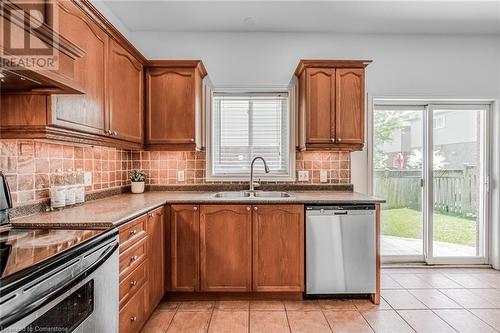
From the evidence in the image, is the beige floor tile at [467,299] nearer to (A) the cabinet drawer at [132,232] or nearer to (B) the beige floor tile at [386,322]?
(B) the beige floor tile at [386,322]

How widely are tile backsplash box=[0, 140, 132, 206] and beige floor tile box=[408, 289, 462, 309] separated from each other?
10.2 ft

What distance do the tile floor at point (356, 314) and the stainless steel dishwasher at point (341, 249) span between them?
18 cm

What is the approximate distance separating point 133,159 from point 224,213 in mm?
1388

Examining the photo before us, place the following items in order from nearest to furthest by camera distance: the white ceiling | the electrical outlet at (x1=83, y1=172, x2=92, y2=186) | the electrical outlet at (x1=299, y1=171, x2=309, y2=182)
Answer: the electrical outlet at (x1=83, y1=172, x2=92, y2=186) < the white ceiling < the electrical outlet at (x1=299, y1=171, x2=309, y2=182)

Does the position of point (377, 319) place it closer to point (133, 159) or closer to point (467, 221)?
Result: point (467, 221)

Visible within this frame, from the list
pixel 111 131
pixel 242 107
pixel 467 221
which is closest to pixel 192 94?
pixel 242 107

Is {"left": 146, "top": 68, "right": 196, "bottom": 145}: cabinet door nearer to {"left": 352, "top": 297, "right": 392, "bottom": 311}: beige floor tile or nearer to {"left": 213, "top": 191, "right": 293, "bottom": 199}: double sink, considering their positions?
{"left": 213, "top": 191, "right": 293, "bottom": 199}: double sink

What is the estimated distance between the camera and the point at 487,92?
11.4 ft

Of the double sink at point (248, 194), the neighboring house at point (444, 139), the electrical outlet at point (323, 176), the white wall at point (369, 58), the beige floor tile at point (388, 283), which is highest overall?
the white wall at point (369, 58)

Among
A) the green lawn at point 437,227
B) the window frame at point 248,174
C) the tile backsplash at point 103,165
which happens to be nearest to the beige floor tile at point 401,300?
the green lawn at point 437,227

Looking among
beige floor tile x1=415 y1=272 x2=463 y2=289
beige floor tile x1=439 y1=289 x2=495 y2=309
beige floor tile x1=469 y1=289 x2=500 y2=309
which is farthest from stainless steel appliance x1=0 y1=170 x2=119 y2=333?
beige floor tile x1=469 y1=289 x2=500 y2=309

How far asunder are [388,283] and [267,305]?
53.6 inches

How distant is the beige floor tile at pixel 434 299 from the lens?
261 centimetres

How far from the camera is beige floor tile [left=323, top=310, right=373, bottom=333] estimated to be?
88.3 inches
